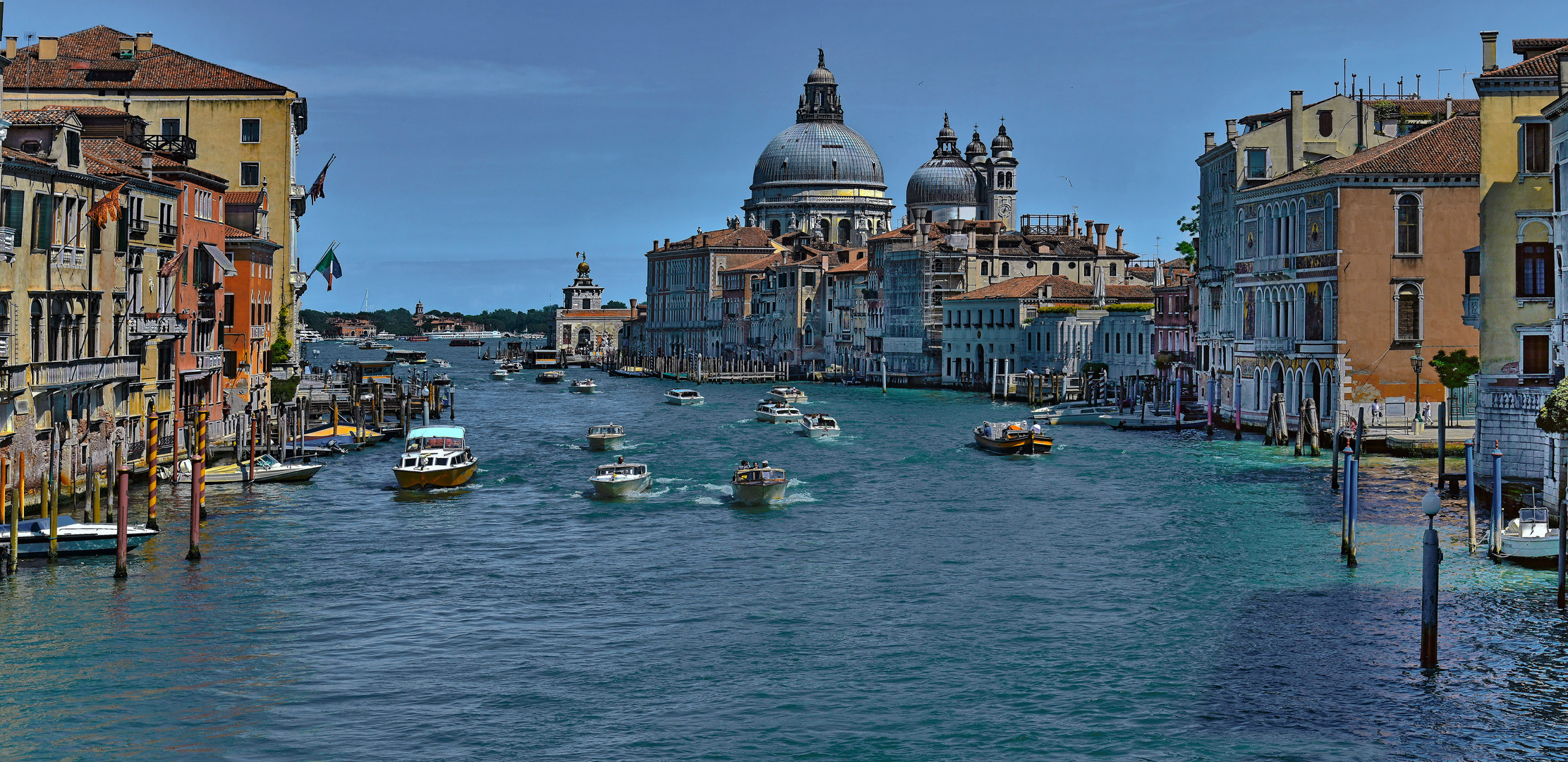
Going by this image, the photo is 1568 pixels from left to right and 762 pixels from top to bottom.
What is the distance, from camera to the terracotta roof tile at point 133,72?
54594mm

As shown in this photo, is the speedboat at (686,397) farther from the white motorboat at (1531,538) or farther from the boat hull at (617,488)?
the white motorboat at (1531,538)

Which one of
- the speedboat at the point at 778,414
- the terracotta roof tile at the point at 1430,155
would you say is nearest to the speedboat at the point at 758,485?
the terracotta roof tile at the point at 1430,155

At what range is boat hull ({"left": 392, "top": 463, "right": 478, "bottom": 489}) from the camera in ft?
136

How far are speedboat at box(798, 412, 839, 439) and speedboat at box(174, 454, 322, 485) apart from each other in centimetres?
2255

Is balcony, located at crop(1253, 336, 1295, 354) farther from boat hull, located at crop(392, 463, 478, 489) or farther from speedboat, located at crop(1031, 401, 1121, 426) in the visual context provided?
boat hull, located at crop(392, 463, 478, 489)

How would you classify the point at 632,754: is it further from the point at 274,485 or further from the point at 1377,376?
the point at 1377,376

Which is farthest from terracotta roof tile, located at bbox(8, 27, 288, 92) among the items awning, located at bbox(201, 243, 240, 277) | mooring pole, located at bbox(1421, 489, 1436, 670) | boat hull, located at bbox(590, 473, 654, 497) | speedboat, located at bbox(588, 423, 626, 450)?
mooring pole, located at bbox(1421, 489, 1436, 670)

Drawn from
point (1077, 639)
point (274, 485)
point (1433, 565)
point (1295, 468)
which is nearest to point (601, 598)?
point (1077, 639)

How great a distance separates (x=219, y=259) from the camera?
43.7 metres

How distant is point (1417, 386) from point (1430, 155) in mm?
6438

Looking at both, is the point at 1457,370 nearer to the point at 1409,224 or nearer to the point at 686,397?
the point at 1409,224

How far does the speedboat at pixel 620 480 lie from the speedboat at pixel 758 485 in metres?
2.73

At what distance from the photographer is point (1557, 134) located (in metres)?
30.6

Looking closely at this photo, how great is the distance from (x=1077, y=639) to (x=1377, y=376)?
28891mm
